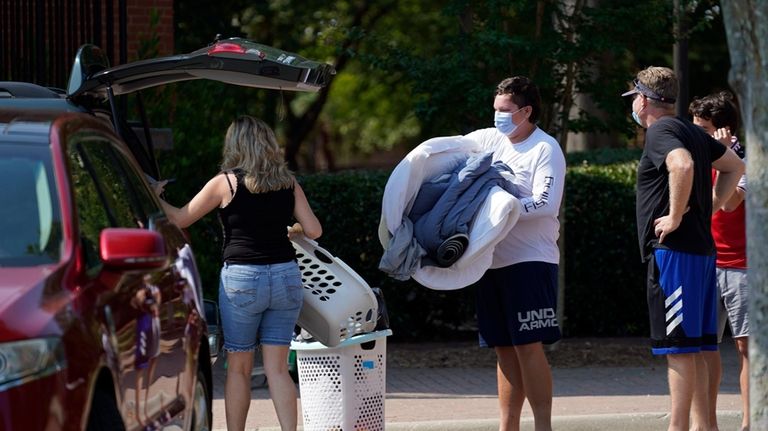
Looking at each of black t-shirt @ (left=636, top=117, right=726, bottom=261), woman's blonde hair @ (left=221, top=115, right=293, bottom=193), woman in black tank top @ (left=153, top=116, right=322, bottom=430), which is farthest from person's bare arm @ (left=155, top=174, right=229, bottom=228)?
black t-shirt @ (left=636, top=117, right=726, bottom=261)

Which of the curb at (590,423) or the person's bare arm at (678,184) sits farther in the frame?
the curb at (590,423)

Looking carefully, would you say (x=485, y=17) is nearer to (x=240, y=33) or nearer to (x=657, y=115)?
(x=657, y=115)

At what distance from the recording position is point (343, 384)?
21.7ft

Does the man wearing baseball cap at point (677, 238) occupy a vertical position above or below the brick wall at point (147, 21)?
below

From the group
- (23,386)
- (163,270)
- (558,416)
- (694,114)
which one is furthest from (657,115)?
(23,386)

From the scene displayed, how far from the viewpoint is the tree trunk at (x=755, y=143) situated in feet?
16.3

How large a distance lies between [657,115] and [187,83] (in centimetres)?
501

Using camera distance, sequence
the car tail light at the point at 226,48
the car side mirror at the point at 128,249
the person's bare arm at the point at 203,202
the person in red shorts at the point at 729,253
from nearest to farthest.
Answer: the car side mirror at the point at 128,249 < the car tail light at the point at 226,48 < the person's bare arm at the point at 203,202 < the person in red shorts at the point at 729,253

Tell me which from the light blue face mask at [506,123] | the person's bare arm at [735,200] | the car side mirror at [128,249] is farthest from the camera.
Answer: the person's bare arm at [735,200]

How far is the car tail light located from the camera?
6.30m


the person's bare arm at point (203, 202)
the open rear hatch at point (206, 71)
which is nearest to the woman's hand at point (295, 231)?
the person's bare arm at point (203, 202)

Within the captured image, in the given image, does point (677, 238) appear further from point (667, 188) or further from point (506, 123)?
point (506, 123)

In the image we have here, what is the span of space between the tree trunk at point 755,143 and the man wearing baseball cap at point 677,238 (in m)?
1.54

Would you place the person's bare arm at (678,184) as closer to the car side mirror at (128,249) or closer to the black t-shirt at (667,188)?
the black t-shirt at (667,188)
